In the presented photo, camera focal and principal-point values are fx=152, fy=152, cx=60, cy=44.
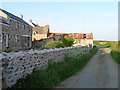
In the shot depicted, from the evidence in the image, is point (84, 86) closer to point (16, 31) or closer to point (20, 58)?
point (20, 58)

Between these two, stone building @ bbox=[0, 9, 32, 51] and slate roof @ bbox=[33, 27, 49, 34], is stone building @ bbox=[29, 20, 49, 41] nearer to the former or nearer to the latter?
slate roof @ bbox=[33, 27, 49, 34]

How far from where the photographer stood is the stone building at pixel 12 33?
20573mm

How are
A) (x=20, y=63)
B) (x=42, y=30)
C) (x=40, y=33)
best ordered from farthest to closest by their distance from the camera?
(x=42, y=30) < (x=40, y=33) < (x=20, y=63)

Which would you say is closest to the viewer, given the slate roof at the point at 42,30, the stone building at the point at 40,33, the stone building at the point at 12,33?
the stone building at the point at 12,33

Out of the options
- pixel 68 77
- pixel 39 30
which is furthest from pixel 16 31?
pixel 39 30

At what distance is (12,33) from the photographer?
23.4m

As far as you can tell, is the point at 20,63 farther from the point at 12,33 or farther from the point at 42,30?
the point at 42,30

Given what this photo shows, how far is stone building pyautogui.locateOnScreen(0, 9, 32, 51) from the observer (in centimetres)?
2057

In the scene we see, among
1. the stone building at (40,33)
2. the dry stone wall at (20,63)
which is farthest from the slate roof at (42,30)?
the dry stone wall at (20,63)

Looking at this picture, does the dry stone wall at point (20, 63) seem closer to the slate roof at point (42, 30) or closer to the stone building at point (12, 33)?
the stone building at point (12, 33)

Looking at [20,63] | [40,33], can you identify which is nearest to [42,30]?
[40,33]

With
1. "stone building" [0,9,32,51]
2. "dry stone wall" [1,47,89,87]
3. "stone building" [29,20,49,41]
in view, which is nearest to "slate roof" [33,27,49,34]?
"stone building" [29,20,49,41]

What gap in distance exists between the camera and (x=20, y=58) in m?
7.64

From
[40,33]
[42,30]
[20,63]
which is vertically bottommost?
[20,63]
